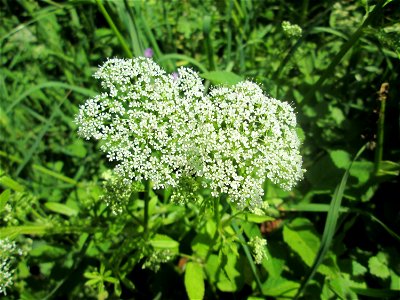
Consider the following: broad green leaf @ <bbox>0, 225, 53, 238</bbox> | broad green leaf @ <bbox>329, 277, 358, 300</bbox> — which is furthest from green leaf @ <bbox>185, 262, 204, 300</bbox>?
broad green leaf @ <bbox>0, 225, 53, 238</bbox>

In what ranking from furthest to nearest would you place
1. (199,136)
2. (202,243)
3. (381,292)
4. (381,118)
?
Answer: (381,118) → (202,243) → (381,292) → (199,136)

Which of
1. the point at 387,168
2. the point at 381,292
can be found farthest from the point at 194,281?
the point at 387,168

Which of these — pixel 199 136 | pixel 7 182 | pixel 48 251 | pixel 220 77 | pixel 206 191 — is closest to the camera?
pixel 199 136

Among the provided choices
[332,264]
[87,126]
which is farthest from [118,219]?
[332,264]

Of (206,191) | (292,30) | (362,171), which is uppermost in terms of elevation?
(292,30)

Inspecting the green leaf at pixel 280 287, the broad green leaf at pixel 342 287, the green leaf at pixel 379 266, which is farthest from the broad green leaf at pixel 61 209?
the green leaf at pixel 379 266

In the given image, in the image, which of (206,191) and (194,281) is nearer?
(194,281)

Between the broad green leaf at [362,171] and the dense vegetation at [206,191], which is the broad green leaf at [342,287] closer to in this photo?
the dense vegetation at [206,191]

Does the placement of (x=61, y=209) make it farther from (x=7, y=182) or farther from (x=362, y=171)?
(x=362, y=171)
